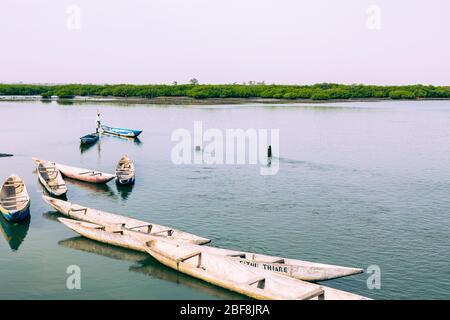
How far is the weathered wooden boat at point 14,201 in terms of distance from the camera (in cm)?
2634

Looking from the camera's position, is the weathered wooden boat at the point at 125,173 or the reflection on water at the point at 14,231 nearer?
the reflection on water at the point at 14,231

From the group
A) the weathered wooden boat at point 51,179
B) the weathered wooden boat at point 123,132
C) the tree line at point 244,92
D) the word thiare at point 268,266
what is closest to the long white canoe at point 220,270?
the word thiare at point 268,266

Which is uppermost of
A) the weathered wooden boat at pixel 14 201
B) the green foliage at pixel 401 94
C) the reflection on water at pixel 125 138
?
the green foliage at pixel 401 94

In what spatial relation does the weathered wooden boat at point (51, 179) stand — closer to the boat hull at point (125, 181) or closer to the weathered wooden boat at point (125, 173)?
the boat hull at point (125, 181)

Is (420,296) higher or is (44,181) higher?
(44,181)

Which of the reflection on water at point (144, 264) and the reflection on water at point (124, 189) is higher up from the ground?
the reflection on water at point (124, 189)

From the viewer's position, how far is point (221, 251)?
20641mm

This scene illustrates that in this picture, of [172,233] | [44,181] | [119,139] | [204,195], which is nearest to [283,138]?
[119,139]

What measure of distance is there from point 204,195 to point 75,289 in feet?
51.3

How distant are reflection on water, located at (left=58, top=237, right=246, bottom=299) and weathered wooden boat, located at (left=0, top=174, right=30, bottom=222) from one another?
4.24 meters

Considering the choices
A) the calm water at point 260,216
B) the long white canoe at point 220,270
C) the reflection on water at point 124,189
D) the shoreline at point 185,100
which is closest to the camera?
the long white canoe at point 220,270
